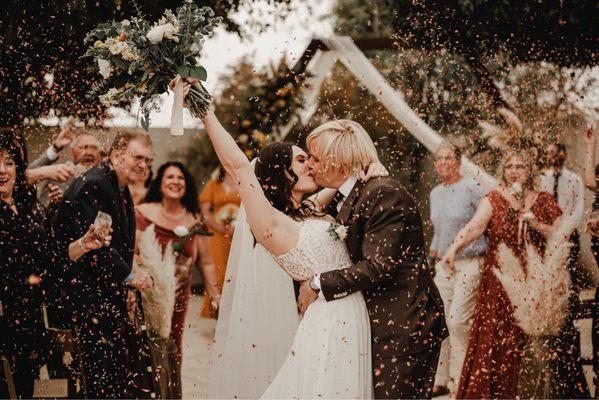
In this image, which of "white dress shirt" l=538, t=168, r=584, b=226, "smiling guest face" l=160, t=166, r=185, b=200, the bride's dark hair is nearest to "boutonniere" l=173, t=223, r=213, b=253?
"smiling guest face" l=160, t=166, r=185, b=200

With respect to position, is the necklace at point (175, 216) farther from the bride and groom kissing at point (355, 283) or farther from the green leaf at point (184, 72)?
the green leaf at point (184, 72)

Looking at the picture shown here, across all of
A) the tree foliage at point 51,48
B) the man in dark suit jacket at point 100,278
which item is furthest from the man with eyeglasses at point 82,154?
the man in dark suit jacket at point 100,278

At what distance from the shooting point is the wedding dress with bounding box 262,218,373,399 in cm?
344

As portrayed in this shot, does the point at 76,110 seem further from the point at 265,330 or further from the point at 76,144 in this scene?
the point at 265,330

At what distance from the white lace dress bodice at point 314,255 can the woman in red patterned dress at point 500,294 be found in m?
2.33

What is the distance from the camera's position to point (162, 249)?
581cm

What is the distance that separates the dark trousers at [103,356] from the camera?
4.91m

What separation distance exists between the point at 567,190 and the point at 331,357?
318 centimetres

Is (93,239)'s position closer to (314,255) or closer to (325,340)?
(314,255)

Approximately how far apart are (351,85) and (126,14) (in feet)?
16.9

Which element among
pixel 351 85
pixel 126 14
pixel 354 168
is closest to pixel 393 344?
pixel 354 168

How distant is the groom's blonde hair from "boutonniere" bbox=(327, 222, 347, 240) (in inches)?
10.5

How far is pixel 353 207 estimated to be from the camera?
357 centimetres

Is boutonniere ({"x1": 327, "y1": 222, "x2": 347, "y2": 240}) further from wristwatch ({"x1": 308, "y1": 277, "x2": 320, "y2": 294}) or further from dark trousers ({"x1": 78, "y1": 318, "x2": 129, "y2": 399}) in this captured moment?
dark trousers ({"x1": 78, "y1": 318, "x2": 129, "y2": 399})
